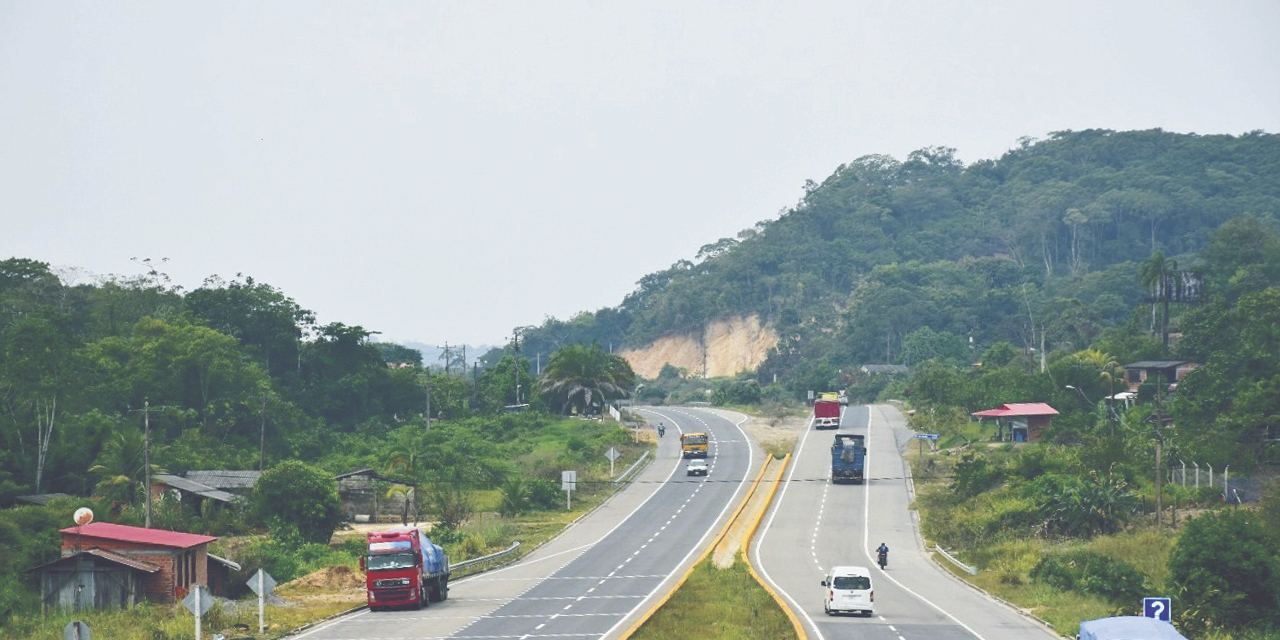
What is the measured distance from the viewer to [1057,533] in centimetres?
6625

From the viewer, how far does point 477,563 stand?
61406 mm

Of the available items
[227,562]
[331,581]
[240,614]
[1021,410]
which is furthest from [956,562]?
[1021,410]

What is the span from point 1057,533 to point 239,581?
3709 cm

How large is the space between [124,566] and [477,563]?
1792cm

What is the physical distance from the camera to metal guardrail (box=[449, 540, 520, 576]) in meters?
58.8

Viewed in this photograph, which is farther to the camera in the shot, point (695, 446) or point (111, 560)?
point (695, 446)

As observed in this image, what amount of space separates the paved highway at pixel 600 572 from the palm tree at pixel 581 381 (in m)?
16.4

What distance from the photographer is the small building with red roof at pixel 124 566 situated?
46562 millimetres

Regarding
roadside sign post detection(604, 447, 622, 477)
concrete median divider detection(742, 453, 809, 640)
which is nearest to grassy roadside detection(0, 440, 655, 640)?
concrete median divider detection(742, 453, 809, 640)

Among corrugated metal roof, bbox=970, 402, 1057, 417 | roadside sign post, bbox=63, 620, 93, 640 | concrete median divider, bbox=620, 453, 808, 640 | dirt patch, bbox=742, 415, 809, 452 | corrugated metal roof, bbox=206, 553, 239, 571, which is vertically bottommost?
concrete median divider, bbox=620, 453, 808, 640

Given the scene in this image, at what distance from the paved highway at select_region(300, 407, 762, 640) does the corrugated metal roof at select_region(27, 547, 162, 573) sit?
8065 mm

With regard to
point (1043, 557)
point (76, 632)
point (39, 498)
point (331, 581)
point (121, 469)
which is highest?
point (76, 632)

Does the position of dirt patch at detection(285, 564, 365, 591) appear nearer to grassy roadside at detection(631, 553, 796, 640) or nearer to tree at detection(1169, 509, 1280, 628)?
grassy roadside at detection(631, 553, 796, 640)

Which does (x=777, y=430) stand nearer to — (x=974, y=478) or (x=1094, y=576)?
(x=974, y=478)
